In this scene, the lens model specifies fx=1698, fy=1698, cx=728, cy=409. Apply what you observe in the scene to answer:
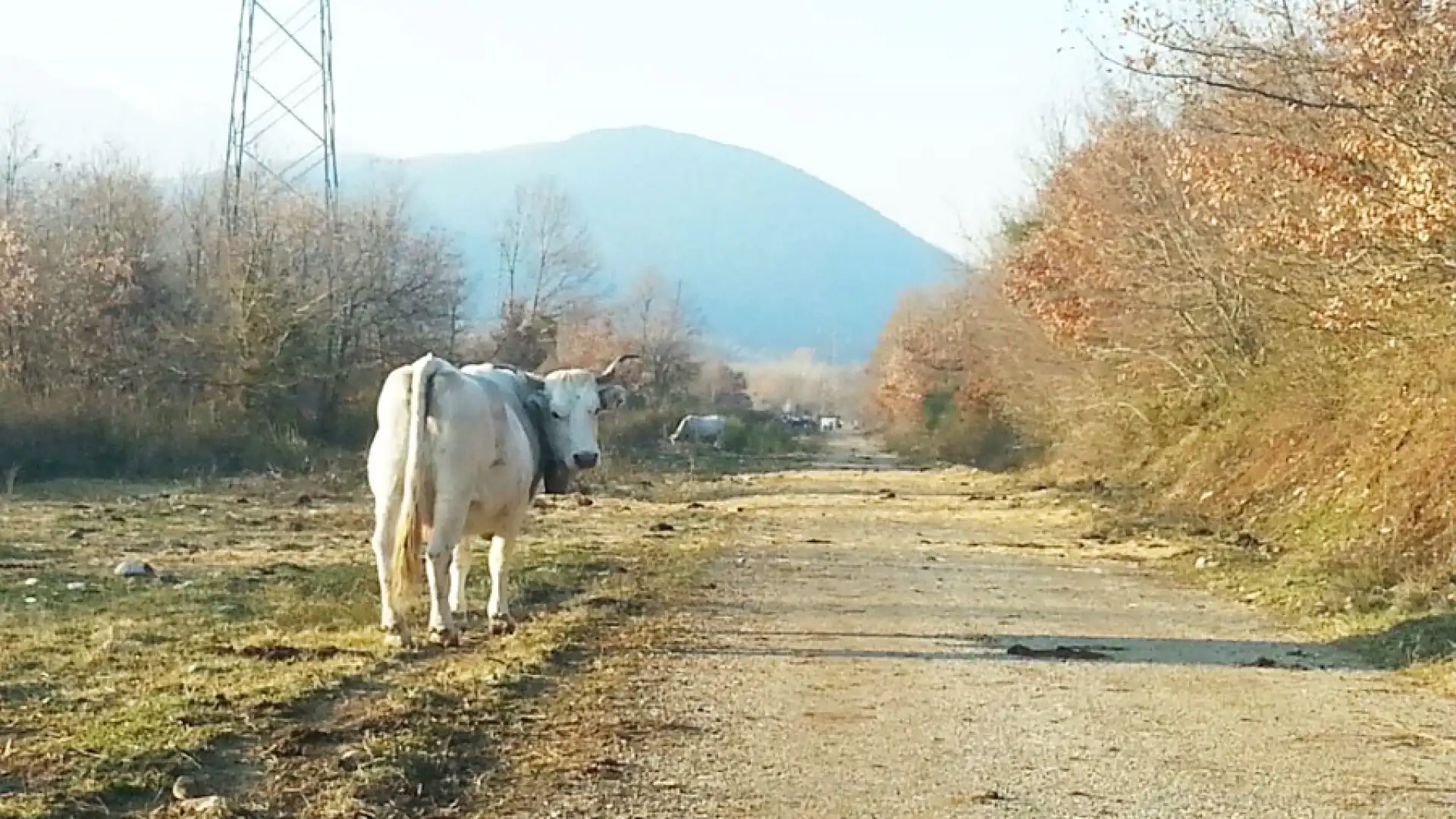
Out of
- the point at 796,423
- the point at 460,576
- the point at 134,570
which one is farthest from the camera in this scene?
the point at 796,423

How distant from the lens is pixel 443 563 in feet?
36.0

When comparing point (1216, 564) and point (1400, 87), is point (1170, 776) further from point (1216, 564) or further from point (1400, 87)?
point (1216, 564)

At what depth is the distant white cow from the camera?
200 ft

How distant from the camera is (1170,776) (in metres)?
7.09

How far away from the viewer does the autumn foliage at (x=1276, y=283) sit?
45.0 feet

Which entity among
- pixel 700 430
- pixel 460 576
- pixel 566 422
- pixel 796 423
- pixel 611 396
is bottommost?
pixel 460 576

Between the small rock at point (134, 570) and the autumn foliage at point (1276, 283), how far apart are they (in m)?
9.58

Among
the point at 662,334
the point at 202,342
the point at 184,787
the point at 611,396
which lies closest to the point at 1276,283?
the point at 611,396

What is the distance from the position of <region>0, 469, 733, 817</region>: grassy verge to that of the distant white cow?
41070 mm

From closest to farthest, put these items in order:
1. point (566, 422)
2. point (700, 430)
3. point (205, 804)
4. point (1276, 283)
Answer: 1. point (205, 804)
2. point (566, 422)
3. point (1276, 283)
4. point (700, 430)

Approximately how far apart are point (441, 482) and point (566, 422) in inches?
86.4

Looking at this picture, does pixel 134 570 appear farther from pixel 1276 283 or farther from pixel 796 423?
pixel 796 423

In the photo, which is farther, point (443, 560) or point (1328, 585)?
point (1328, 585)

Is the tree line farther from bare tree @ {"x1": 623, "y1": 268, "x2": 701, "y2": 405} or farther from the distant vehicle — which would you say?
the distant vehicle
